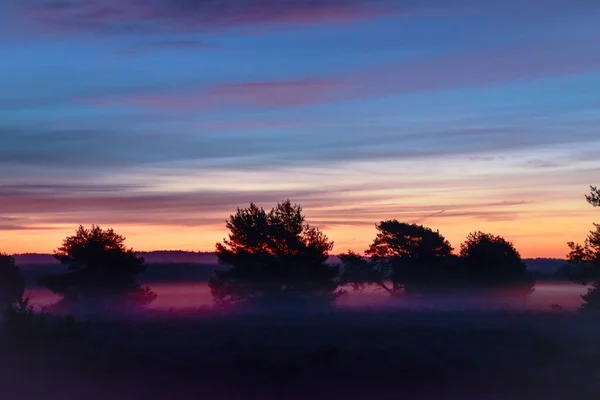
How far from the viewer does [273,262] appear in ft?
244

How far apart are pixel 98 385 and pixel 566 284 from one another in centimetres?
12730

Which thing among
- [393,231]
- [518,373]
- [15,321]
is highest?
[393,231]

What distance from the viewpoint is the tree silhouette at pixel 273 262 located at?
7281 cm

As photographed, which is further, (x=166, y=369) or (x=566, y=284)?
(x=566, y=284)

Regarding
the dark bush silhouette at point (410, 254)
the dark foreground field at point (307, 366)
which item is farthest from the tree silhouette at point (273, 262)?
the dark foreground field at point (307, 366)

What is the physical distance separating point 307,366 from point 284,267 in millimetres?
44840

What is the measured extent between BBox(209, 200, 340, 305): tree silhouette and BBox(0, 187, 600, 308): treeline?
8cm

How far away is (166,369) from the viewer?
28469 millimetres

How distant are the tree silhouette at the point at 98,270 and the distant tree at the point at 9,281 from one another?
3976mm

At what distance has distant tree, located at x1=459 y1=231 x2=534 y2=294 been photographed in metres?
84.6

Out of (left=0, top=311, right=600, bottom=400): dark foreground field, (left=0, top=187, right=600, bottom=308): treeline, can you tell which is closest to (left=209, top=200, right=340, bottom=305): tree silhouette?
(left=0, top=187, right=600, bottom=308): treeline

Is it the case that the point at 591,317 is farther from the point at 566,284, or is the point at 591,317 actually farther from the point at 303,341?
the point at 566,284

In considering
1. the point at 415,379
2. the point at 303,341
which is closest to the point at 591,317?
the point at 303,341

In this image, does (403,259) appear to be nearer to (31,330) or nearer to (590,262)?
(590,262)
